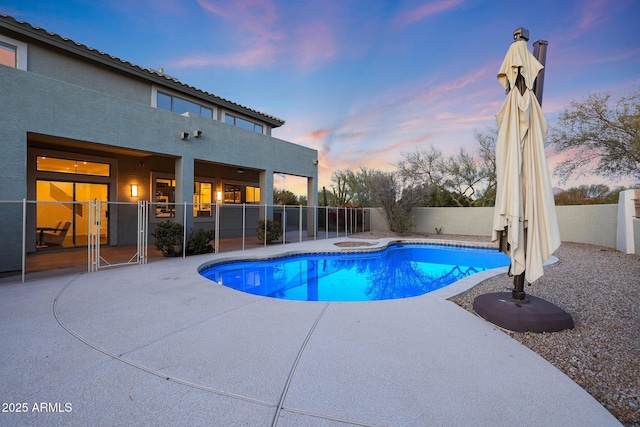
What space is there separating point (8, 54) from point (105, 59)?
7.06 ft

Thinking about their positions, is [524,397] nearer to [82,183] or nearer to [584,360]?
[584,360]

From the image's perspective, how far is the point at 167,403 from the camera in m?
2.00

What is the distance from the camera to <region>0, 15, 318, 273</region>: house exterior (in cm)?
625

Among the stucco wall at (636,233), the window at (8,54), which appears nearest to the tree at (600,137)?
the stucco wall at (636,233)

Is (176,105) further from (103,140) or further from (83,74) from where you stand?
(103,140)

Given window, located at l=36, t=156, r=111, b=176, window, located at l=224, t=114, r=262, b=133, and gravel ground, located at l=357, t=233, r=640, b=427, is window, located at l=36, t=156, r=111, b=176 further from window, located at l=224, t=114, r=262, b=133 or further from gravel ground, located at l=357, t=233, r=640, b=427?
gravel ground, located at l=357, t=233, r=640, b=427

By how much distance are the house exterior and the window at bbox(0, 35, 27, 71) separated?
2cm

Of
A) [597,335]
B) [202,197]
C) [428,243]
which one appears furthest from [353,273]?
[202,197]

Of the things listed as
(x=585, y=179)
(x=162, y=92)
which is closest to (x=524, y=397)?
(x=162, y=92)

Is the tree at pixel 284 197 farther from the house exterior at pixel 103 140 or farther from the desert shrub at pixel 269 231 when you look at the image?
the desert shrub at pixel 269 231

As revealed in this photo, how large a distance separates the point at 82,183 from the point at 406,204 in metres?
14.7

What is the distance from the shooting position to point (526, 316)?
321 centimetres

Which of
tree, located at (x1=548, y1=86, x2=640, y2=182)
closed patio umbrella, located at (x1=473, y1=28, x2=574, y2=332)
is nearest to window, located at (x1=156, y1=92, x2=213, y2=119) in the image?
closed patio umbrella, located at (x1=473, y1=28, x2=574, y2=332)

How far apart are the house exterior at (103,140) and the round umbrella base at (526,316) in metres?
7.81
